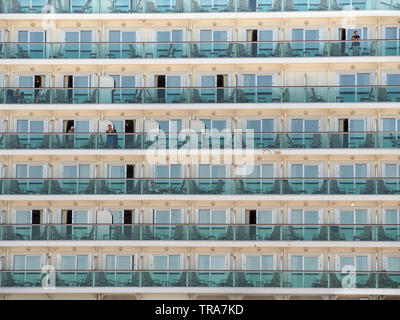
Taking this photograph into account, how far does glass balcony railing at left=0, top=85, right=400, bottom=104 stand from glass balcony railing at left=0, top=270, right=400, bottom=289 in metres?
1.71

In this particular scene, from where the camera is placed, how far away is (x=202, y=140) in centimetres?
1101

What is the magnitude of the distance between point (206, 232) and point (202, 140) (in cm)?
92

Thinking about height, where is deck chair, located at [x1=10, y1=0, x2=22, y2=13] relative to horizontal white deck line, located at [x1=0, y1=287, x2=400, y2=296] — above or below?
above

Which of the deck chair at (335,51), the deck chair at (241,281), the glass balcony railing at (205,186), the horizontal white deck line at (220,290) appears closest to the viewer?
the horizontal white deck line at (220,290)

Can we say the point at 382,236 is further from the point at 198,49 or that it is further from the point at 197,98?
the point at 198,49

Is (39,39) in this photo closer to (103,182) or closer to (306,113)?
(103,182)

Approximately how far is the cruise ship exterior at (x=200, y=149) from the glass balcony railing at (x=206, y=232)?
0.02 m

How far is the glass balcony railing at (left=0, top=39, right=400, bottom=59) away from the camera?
38.0ft

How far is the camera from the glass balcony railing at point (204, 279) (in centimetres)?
1086

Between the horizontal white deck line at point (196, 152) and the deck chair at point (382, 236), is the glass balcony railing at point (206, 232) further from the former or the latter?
the horizontal white deck line at point (196, 152)

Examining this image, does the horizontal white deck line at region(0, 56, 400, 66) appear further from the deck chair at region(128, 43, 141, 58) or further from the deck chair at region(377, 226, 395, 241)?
the deck chair at region(377, 226, 395, 241)

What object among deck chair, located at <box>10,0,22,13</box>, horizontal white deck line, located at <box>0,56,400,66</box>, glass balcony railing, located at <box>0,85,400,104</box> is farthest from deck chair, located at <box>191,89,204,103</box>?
deck chair, located at <box>10,0,22,13</box>

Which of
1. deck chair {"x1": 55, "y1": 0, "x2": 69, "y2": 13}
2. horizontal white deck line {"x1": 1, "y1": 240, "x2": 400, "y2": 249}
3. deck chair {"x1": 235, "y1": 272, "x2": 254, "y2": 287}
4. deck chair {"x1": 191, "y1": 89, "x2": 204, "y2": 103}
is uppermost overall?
deck chair {"x1": 55, "y1": 0, "x2": 69, "y2": 13}

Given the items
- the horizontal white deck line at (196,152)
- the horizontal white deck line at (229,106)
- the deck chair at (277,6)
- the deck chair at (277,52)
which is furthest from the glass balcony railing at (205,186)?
the deck chair at (277,6)
